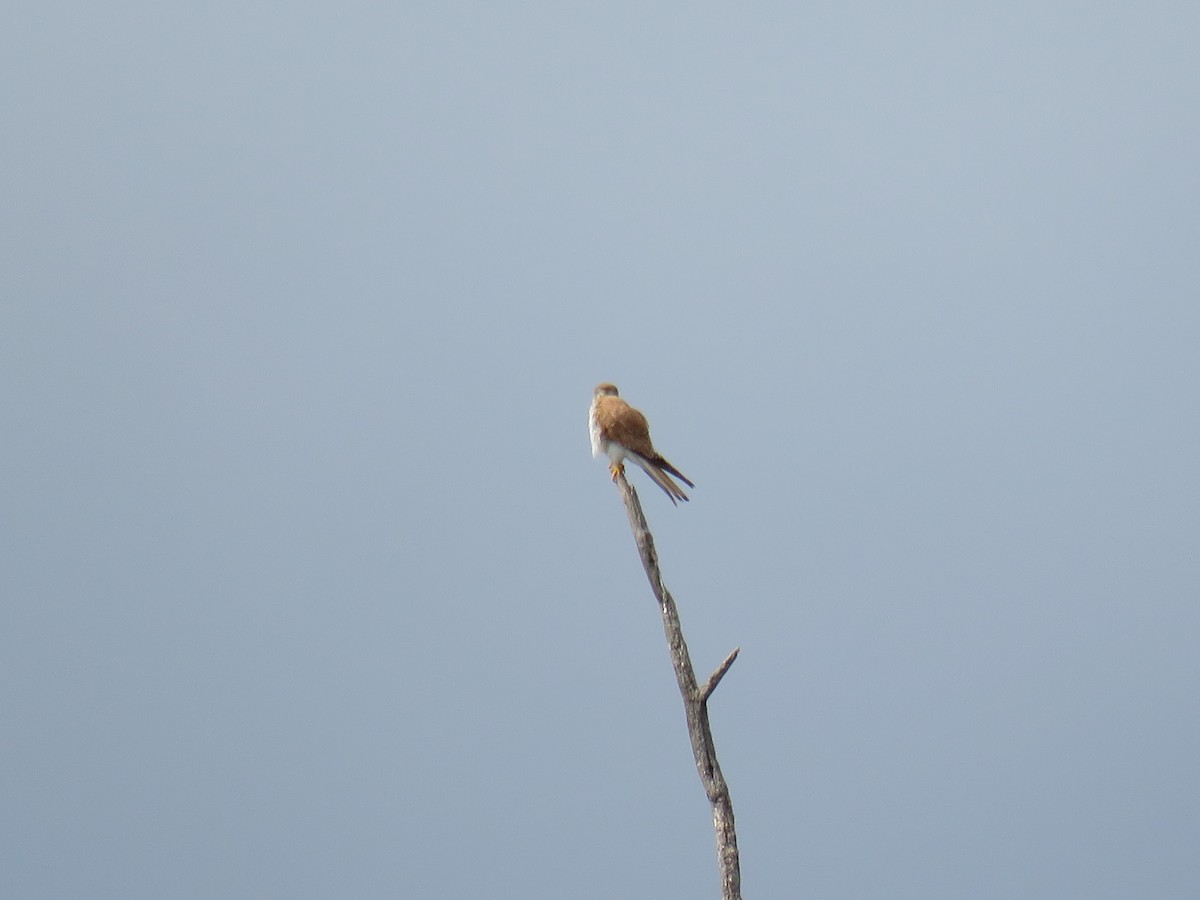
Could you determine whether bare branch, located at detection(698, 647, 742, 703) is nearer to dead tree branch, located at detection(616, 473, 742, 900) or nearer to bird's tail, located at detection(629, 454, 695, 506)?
dead tree branch, located at detection(616, 473, 742, 900)

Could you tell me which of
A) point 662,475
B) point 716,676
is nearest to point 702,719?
point 716,676

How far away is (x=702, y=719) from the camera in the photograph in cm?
556

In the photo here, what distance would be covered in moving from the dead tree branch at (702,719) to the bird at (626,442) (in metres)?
0.35

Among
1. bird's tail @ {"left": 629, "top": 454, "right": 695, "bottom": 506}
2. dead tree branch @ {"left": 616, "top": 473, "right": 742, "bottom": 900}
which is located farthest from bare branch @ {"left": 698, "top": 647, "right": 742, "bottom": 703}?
bird's tail @ {"left": 629, "top": 454, "right": 695, "bottom": 506}

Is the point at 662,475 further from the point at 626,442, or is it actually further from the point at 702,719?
the point at 702,719

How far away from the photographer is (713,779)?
5527mm

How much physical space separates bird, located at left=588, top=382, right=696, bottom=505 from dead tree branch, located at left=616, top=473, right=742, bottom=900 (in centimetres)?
35

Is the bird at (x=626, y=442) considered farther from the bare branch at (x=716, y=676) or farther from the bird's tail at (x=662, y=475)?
the bare branch at (x=716, y=676)

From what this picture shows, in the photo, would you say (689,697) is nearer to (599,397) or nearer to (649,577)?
(649,577)

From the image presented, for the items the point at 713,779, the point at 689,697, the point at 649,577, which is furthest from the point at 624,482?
the point at 713,779

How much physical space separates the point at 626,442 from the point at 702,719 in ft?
4.29

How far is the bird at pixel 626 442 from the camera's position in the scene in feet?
19.3

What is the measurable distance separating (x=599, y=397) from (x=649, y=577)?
3.18 feet

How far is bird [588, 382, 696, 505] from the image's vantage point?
5.88m
